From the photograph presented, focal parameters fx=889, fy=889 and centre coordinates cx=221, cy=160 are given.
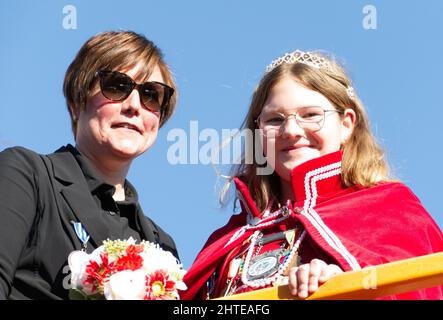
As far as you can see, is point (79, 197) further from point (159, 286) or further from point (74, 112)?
point (159, 286)

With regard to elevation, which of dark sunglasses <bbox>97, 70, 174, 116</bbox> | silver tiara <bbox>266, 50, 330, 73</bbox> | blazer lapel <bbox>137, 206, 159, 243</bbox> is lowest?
blazer lapel <bbox>137, 206, 159, 243</bbox>

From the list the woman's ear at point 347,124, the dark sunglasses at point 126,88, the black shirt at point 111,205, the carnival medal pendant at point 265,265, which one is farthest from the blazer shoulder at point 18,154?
the woman's ear at point 347,124

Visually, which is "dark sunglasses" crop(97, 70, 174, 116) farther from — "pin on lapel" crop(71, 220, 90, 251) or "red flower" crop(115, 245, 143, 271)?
"red flower" crop(115, 245, 143, 271)

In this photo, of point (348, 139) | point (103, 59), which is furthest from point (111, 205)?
point (348, 139)

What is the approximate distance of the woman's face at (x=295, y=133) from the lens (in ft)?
16.4

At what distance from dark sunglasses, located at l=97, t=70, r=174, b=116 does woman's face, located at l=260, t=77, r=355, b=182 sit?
638mm

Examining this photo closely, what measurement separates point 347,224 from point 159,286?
124 centimetres

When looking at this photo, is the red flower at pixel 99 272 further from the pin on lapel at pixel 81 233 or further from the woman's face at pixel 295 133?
the woman's face at pixel 295 133

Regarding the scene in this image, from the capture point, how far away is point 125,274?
12.8 feet

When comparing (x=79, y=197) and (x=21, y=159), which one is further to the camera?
(x=79, y=197)

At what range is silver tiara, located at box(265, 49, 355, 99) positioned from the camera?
17.7ft

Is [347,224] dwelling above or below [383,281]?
above

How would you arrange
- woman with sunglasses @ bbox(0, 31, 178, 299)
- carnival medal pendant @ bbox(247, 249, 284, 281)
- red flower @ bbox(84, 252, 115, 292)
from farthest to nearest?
carnival medal pendant @ bbox(247, 249, 284, 281) → woman with sunglasses @ bbox(0, 31, 178, 299) → red flower @ bbox(84, 252, 115, 292)

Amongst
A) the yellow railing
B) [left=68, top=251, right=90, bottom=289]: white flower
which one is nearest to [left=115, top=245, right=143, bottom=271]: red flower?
[left=68, top=251, right=90, bottom=289]: white flower
